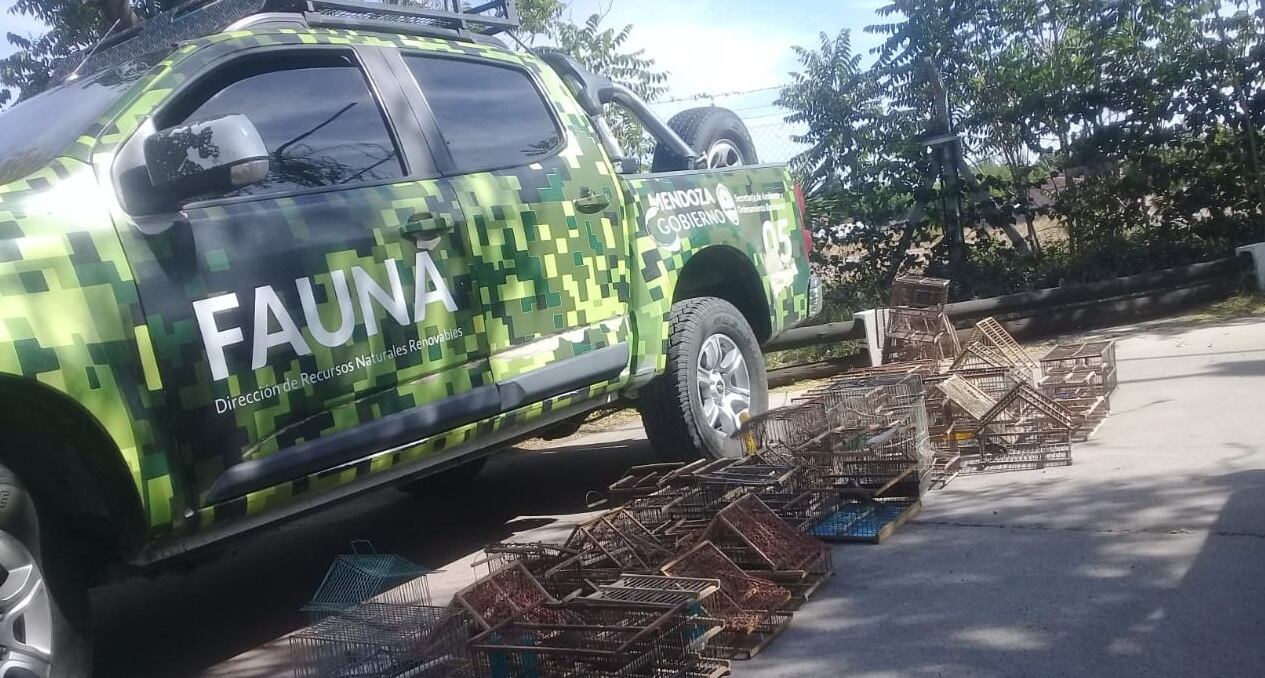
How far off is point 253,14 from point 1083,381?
4.42 metres

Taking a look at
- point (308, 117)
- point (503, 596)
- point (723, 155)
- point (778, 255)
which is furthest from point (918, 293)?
point (503, 596)

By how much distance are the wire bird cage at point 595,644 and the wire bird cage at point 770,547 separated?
0.55 meters

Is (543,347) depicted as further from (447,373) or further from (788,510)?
(788,510)

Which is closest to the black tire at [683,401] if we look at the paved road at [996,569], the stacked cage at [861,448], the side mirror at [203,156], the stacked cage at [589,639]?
the stacked cage at [861,448]

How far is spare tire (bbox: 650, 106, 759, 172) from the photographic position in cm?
623

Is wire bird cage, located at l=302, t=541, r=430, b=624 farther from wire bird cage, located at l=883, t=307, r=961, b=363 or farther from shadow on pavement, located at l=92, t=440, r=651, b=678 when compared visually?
wire bird cage, located at l=883, t=307, r=961, b=363

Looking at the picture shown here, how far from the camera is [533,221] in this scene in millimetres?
4539

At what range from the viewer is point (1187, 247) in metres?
11.0

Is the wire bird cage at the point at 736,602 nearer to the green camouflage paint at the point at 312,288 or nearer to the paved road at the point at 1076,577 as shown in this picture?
the paved road at the point at 1076,577

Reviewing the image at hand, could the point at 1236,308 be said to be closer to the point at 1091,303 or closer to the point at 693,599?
the point at 1091,303

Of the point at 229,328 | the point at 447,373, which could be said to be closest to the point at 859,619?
the point at 447,373

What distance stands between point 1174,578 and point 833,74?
9.49 metres

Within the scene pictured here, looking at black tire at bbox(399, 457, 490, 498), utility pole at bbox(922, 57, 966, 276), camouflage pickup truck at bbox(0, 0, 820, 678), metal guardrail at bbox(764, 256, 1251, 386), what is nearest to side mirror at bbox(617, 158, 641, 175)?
camouflage pickup truck at bbox(0, 0, 820, 678)

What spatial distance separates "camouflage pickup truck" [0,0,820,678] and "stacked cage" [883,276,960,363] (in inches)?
95.6
